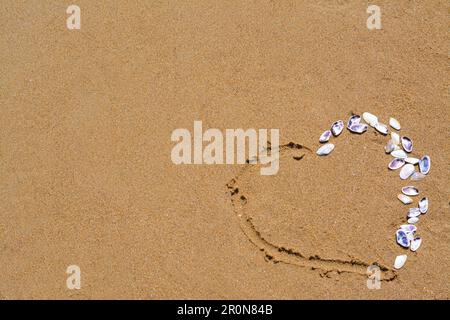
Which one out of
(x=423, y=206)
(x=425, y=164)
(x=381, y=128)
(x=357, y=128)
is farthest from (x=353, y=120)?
(x=423, y=206)

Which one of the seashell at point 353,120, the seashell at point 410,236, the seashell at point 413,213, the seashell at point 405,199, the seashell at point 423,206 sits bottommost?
the seashell at point 410,236

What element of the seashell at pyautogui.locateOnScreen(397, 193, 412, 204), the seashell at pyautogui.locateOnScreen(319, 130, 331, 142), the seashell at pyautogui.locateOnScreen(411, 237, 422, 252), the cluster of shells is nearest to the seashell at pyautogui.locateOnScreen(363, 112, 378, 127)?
the cluster of shells

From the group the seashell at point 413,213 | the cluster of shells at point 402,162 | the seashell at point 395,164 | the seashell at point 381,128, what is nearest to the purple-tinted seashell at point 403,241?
the cluster of shells at point 402,162

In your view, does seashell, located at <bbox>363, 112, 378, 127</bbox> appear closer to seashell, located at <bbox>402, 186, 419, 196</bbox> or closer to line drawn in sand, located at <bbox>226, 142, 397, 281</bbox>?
seashell, located at <bbox>402, 186, 419, 196</bbox>

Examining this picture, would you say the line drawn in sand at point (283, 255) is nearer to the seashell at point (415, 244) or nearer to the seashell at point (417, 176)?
the seashell at point (415, 244)

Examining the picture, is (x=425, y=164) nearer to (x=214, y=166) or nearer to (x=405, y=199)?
(x=405, y=199)
